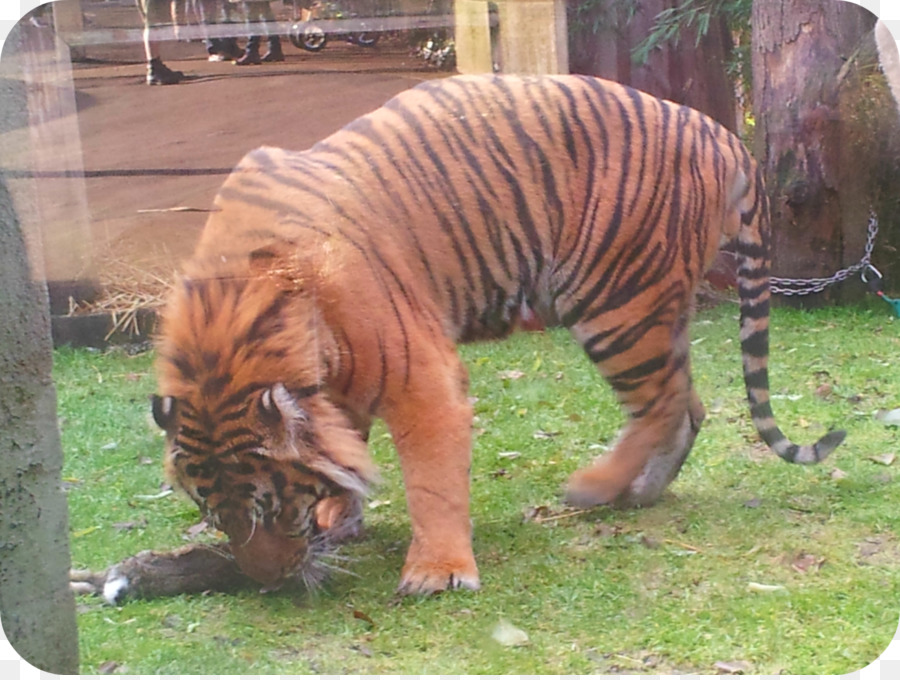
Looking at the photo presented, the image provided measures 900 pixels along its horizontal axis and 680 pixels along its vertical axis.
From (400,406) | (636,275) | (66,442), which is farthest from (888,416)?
(66,442)

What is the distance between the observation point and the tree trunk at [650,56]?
2293 millimetres

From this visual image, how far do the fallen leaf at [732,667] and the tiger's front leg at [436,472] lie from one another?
579 millimetres

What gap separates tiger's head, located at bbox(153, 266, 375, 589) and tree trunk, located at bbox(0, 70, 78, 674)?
25cm

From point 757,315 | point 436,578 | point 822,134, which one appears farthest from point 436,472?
point 822,134

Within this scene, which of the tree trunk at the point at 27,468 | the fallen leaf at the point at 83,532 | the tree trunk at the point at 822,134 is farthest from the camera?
the tree trunk at the point at 822,134

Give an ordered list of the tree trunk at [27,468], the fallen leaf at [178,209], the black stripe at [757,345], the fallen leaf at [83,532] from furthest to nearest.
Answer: the black stripe at [757,345] < the fallen leaf at [83,532] < the fallen leaf at [178,209] < the tree trunk at [27,468]

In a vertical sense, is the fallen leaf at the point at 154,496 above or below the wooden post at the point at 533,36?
below

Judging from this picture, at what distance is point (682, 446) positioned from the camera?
260 cm

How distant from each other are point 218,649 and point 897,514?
1701mm

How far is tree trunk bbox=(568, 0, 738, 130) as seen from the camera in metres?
2.29

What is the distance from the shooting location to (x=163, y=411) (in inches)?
89.0

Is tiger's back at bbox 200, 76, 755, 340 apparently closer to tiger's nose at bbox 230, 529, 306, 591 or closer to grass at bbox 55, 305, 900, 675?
grass at bbox 55, 305, 900, 675

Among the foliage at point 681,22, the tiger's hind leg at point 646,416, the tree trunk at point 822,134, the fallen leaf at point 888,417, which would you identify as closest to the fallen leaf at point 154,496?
the tiger's hind leg at point 646,416

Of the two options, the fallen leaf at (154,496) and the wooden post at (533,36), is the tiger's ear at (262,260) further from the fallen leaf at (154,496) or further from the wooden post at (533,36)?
the wooden post at (533,36)
